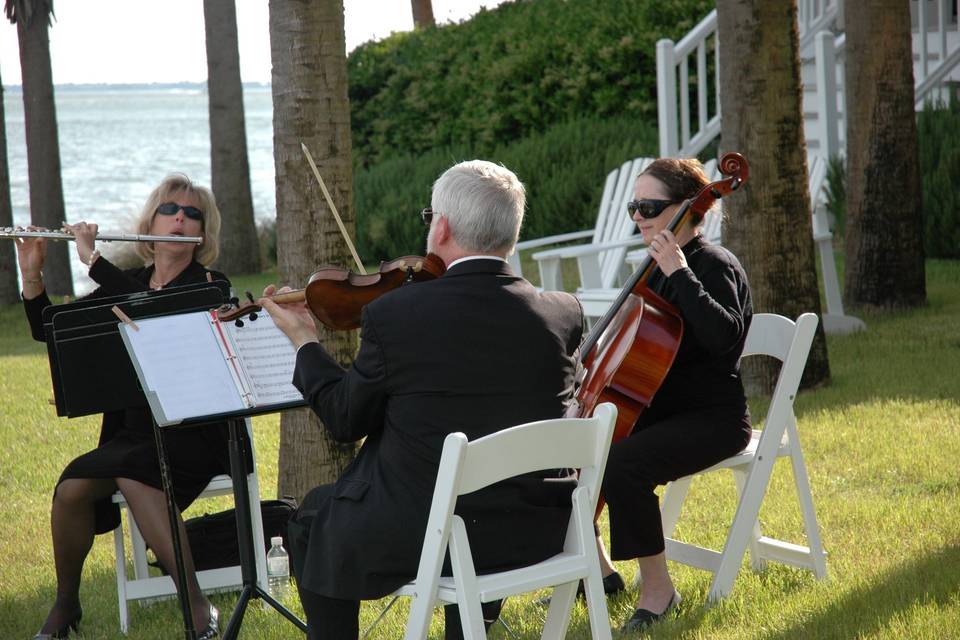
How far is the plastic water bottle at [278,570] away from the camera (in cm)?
454

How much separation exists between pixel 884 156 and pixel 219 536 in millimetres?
6121

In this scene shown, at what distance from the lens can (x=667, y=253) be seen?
13.1 feet

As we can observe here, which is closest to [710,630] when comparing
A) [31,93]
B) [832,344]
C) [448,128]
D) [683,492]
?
[683,492]

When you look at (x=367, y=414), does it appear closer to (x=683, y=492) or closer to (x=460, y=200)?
(x=460, y=200)

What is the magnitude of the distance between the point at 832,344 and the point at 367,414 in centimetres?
583

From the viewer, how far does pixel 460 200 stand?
316 centimetres

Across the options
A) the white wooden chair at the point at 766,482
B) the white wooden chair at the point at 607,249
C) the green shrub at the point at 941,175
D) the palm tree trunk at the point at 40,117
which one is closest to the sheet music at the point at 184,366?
the white wooden chair at the point at 766,482

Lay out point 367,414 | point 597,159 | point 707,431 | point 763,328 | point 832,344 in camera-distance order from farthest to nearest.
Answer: point 597,159
point 832,344
point 763,328
point 707,431
point 367,414

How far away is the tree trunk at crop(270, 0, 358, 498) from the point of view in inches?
184

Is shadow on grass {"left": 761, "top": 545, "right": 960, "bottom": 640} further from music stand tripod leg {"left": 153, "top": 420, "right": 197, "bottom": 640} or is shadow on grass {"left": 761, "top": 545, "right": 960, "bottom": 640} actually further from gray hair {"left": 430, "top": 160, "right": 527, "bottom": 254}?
music stand tripod leg {"left": 153, "top": 420, "right": 197, "bottom": 640}

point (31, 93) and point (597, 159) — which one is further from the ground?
point (31, 93)

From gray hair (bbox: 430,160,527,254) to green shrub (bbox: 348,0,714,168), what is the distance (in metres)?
11.7

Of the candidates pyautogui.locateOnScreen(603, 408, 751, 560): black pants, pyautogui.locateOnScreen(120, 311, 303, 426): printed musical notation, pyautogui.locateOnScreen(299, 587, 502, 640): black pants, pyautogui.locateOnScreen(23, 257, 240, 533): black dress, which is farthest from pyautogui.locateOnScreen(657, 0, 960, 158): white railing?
pyautogui.locateOnScreen(299, 587, 502, 640): black pants

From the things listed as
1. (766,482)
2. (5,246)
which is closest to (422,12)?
(5,246)
